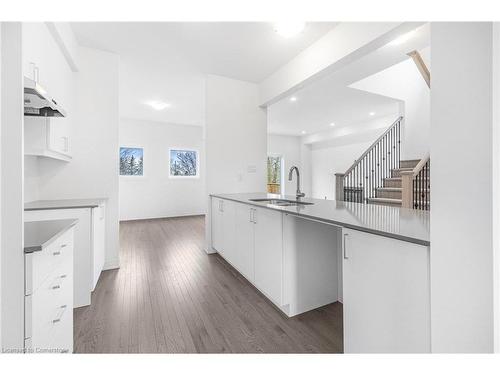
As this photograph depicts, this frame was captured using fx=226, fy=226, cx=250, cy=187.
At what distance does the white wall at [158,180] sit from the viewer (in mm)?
6285

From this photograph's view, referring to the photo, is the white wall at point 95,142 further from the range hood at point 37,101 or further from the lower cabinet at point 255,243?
the lower cabinet at point 255,243

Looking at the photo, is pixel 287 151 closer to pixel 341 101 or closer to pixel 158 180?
pixel 341 101

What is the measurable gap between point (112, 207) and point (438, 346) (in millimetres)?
3322

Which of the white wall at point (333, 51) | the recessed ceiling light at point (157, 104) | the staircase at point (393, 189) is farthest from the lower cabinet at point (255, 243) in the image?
the recessed ceiling light at point (157, 104)

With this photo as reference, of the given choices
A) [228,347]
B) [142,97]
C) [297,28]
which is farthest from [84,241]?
[142,97]

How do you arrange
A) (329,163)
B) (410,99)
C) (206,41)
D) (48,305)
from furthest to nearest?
(329,163), (410,99), (206,41), (48,305)

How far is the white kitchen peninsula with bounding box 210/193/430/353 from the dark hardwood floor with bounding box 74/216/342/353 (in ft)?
0.59

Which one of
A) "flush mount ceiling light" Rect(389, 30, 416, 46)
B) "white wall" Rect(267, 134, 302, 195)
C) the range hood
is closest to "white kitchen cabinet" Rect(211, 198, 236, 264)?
the range hood

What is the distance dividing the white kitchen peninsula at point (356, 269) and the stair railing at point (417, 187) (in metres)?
2.52

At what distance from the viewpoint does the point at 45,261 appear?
970mm

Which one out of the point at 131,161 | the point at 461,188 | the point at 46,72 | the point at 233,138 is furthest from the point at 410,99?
the point at 131,161

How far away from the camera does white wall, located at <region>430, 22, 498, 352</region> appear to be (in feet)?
2.26

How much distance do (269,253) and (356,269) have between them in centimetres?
88
